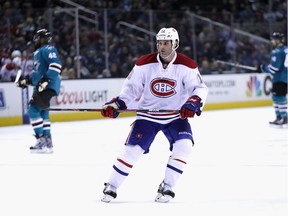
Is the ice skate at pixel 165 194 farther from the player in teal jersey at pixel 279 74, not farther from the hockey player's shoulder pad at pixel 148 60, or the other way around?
the player in teal jersey at pixel 279 74

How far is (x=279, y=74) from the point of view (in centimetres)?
1234

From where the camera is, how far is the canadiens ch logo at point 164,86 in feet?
18.0

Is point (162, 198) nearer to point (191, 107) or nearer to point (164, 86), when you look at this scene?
point (191, 107)

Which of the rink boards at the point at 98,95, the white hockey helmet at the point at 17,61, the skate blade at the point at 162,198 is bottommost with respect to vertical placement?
the rink boards at the point at 98,95

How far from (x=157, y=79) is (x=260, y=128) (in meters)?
7.04

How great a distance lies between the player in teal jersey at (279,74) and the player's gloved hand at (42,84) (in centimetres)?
442

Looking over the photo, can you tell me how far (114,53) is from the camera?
1545 centimetres

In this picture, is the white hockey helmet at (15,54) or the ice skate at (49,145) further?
the white hockey helmet at (15,54)

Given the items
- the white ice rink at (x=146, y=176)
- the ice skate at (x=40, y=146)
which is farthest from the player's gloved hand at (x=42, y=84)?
the white ice rink at (x=146, y=176)

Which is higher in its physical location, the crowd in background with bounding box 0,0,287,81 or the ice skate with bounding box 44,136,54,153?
the crowd in background with bounding box 0,0,287,81

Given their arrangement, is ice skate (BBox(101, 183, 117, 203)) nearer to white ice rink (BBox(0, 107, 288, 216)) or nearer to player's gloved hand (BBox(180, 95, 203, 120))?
white ice rink (BBox(0, 107, 288, 216))

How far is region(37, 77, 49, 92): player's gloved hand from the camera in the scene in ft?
28.8

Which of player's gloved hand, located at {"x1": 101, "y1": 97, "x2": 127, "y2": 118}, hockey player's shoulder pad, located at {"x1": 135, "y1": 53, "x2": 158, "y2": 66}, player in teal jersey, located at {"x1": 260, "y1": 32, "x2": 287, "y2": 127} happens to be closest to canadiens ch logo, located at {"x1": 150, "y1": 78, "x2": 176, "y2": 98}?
hockey player's shoulder pad, located at {"x1": 135, "y1": 53, "x2": 158, "y2": 66}

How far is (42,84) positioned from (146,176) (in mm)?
2414
